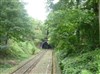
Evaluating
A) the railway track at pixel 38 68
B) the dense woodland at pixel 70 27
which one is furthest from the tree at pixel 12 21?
the railway track at pixel 38 68

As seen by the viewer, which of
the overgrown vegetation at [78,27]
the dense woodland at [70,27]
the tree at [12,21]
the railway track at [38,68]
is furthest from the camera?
the tree at [12,21]

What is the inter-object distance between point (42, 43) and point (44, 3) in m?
80.8

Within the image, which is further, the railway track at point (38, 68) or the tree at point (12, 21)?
the tree at point (12, 21)

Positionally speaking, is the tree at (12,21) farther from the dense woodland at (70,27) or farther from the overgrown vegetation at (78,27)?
Answer: the overgrown vegetation at (78,27)

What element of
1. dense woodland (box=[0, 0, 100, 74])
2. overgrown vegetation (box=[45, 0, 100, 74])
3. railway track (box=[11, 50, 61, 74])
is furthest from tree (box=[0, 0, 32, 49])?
overgrown vegetation (box=[45, 0, 100, 74])

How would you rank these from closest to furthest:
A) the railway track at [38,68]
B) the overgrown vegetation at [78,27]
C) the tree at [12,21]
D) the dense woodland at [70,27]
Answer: the dense woodland at [70,27] → the overgrown vegetation at [78,27] → the railway track at [38,68] → the tree at [12,21]

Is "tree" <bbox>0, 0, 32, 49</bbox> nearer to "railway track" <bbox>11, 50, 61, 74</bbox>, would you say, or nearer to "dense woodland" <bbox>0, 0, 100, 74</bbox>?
"dense woodland" <bbox>0, 0, 100, 74</bbox>

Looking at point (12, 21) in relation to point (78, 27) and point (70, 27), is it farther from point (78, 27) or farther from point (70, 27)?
point (78, 27)

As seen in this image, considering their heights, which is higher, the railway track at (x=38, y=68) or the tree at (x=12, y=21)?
the tree at (x=12, y=21)

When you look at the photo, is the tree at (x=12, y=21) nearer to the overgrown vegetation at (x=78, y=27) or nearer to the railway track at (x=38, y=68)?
the railway track at (x=38, y=68)

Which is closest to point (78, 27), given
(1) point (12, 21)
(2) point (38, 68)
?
(2) point (38, 68)

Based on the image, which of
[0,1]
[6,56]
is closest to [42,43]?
[6,56]

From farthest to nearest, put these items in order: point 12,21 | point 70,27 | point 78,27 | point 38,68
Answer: point 38,68
point 12,21
point 70,27
point 78,27

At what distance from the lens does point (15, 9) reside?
29141mm
